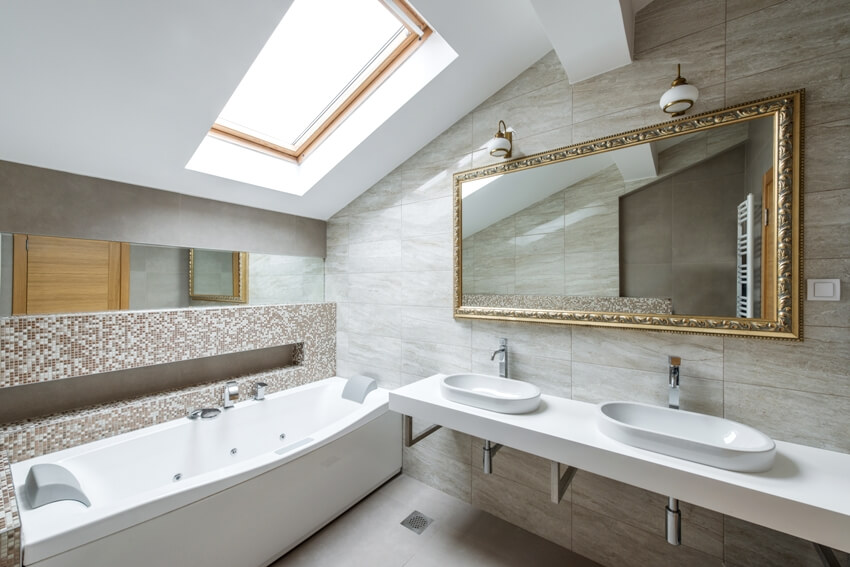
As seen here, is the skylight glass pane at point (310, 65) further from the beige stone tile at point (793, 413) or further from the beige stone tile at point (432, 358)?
the beige stone tile at point (793, 413)

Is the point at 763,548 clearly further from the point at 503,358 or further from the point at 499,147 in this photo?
the point at 499,147

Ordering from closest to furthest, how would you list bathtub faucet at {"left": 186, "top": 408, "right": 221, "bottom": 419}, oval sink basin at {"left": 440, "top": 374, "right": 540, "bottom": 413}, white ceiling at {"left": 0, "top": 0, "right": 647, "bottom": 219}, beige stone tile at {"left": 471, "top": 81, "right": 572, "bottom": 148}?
white ceiling at {"left": 0, "top": 0, "right": 647, "bottom": 219}, oval sink basin at {"left": 440, "top": 374, "right": 540, "bottom": 413}, beige stone tile at {"left": 471, "top": 81, "right": 572, "bottom": 148}, bathtub faucet at {"left": 186, "top": 408, "right": 221, "bottom": 419}

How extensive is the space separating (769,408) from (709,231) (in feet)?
2.46

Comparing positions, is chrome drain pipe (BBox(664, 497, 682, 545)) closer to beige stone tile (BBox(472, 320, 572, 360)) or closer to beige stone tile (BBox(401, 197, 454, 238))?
beige stone tile (BBox(472, 320, 572, 360))

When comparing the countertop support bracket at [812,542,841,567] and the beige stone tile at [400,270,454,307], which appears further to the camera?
the beige stone tile at [400,270,454,307]

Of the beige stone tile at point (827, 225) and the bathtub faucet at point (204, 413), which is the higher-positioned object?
the beige stone tile at point (827, 225)

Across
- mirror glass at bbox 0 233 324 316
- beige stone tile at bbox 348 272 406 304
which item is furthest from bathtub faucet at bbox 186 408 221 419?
beige stone tile at bbox 348 272 406 304

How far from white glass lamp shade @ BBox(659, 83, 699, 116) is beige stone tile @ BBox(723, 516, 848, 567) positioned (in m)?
1.76

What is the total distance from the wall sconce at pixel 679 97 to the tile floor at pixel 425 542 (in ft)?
7.31

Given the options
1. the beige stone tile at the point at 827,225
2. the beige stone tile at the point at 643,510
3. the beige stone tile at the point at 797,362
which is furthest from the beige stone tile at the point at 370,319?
the beige stone tile at the point at 827,225

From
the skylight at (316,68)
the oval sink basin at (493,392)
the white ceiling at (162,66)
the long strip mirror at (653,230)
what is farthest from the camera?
the skylight at (316,68)

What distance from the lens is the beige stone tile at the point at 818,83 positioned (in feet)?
4.20

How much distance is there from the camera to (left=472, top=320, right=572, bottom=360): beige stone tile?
1906 millimetres

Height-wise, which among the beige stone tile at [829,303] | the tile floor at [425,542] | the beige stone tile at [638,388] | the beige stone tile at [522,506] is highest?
the beige stone tile at [829,303]
